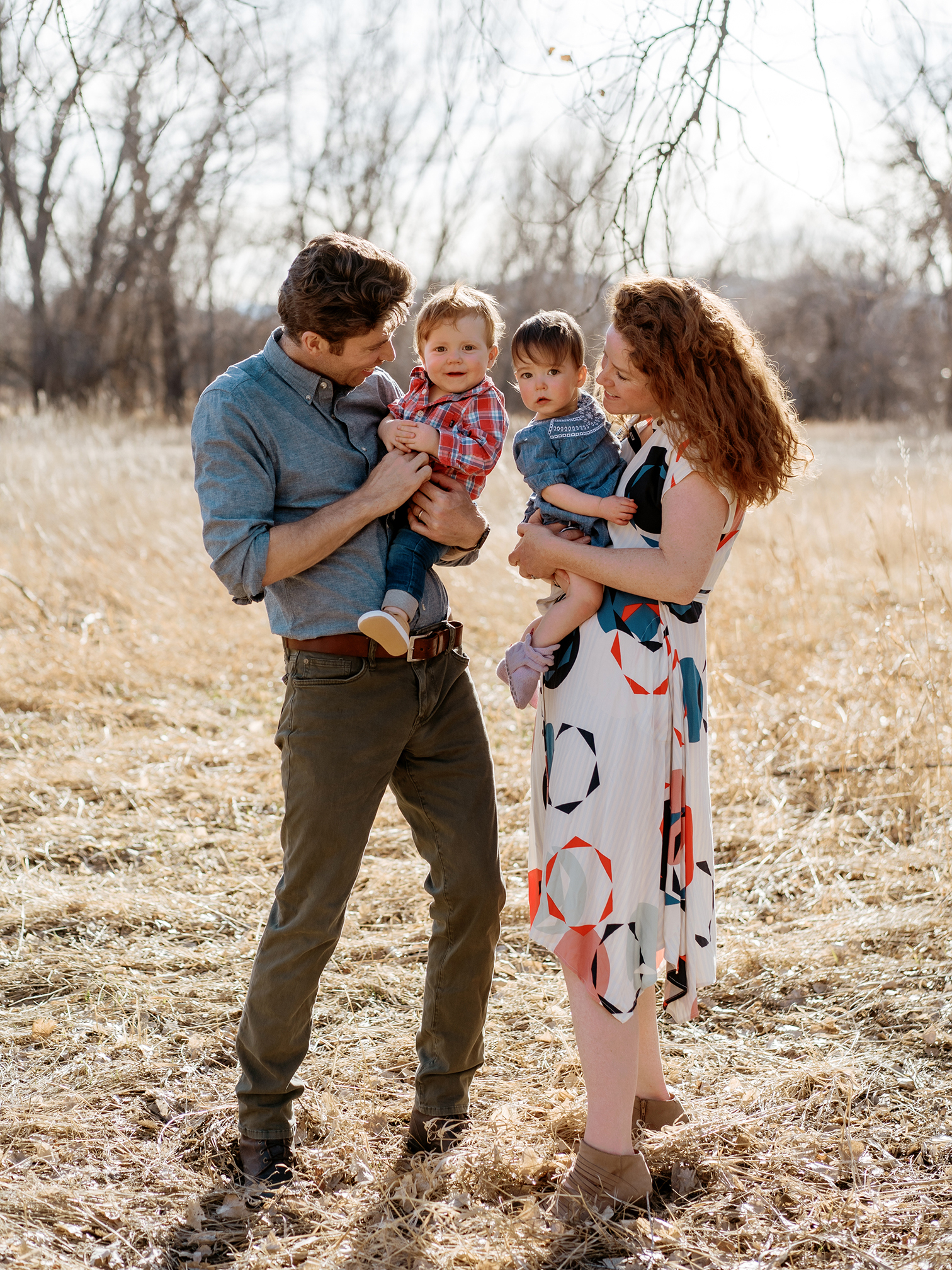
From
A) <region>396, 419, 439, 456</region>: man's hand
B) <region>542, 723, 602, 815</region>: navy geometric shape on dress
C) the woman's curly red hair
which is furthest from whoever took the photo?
<region>396, 419, 439, 456</region>: man's hand

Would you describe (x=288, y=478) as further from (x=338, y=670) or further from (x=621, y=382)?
(x=621, y=382)

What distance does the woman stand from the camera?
2.21m

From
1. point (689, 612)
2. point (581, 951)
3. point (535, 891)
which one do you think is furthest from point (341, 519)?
point (581, 951)

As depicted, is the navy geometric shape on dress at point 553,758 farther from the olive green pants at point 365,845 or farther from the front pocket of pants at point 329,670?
the front pocket of pants at point 329,670

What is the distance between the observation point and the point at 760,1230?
7.70ft

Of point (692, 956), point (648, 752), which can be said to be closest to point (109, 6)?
point (648, 752)

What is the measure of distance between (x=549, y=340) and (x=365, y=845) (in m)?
1.22

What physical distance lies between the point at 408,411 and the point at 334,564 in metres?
0.41

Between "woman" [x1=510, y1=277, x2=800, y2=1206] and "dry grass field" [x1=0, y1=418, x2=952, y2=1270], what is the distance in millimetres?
380

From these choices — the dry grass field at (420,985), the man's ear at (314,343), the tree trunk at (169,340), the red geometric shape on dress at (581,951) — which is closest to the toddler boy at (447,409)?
the man's ear at (314,343)

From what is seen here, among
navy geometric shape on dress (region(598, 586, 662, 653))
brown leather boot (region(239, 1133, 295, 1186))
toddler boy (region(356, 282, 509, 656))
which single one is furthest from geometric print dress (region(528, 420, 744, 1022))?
brown leather boot (region(239, 1133, 295, 1186))

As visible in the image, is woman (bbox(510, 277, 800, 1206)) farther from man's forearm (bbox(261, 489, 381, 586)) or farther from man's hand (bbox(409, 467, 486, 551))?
man's forearm (bbox(261, 489, 381, 586))

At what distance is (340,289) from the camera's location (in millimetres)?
2201

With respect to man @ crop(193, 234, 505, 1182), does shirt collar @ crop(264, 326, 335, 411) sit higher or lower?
higher
